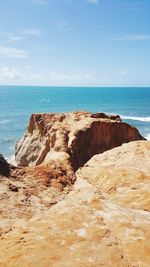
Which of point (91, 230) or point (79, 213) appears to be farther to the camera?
point (79, 213)

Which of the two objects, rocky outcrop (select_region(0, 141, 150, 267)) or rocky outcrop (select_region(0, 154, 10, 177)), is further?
rocky outcrop (select_region(0, 154, 10, 177))

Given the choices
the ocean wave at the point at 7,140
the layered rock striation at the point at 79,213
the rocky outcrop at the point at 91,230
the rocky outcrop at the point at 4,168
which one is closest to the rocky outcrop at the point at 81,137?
the rocky outcrop at the point at 4,168

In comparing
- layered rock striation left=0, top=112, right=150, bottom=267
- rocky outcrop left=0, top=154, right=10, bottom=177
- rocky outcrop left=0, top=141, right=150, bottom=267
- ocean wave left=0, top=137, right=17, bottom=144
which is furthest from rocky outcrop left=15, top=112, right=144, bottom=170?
ocean wave left=0, top=137, right=17, bottom=144

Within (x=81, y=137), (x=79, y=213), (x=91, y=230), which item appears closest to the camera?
(x=91, y=230)

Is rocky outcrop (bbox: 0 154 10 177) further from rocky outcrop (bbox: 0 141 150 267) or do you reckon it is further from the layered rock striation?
rocky outcrop (bbox: 0 141 150 267)

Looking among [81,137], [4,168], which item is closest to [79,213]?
[4,168]

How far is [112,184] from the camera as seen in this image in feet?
35.4

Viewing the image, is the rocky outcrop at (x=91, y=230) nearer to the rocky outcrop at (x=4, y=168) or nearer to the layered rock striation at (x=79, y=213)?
the layered rock striation at (x=79, y=213)

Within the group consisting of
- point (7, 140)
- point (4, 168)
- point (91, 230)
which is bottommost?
point (7, 140)

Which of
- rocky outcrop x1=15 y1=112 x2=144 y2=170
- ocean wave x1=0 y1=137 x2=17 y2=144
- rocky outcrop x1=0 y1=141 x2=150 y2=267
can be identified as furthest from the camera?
ocean wave x1=0 y1=137 x2=17 y2=144

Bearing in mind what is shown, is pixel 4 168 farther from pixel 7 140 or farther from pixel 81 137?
pixel 7 140

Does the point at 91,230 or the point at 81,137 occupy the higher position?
the point at 91,230

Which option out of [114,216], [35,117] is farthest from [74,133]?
[114,216]

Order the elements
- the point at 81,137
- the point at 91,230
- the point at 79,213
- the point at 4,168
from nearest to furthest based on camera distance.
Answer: the point at 91,230 < the point at 79,213 < the point at 4,168 < the point at 81,137
